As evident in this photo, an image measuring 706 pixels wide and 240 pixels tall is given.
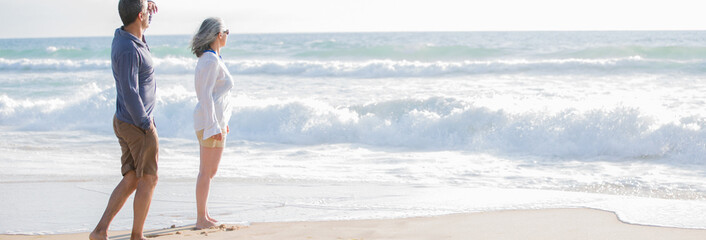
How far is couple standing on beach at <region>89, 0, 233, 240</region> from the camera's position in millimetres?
3291

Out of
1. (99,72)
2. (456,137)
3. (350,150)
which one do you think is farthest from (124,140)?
(99,72)

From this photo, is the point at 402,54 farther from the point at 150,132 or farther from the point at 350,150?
the point at 150,132

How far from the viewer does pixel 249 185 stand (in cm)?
603

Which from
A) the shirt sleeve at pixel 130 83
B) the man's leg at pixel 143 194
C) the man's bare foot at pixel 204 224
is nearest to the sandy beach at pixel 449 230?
the man's bare foot at pixel 204 224

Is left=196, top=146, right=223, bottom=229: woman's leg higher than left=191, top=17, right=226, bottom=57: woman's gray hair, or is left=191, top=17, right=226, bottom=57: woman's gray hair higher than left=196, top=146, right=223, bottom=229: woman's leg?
left=191, top=17, right=226, bottom=57: woman's gray hair

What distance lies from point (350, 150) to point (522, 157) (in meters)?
2.21

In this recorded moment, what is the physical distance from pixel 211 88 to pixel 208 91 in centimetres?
2

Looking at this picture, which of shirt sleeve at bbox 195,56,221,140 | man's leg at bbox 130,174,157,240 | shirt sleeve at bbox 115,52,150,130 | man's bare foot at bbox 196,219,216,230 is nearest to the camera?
shirt sleeve at bbox 115,52,150,130

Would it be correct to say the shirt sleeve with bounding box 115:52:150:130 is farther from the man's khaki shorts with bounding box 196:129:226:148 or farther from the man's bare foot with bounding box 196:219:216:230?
the man's bare foot with bounding box 196:219:216:230

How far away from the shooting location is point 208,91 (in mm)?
3848

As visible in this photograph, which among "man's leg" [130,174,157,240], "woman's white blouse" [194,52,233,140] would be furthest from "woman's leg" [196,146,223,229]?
"man's leg" [130,174,157,240]

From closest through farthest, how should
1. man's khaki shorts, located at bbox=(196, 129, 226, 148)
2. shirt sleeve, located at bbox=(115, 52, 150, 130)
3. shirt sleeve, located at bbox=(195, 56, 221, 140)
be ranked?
1. shirt sleeve, located at bbox=(115, 52, 150, 130)
2. shirt sleeve, located at bbox=(195, 56, 221, 140)
3. man's khaki shorts, located at bbox=(196, 129, 226, 148)

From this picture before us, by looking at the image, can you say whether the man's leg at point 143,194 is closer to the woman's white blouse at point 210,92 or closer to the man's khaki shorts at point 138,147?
the man's khaki shorts at point 138,147

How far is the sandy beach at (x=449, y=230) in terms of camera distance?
4.04 m
